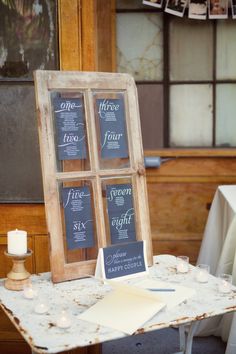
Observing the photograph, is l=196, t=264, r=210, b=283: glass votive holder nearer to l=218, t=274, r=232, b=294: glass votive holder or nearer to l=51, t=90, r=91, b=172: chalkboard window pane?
l=218, t=274, r=232, b=294: glass votive holder

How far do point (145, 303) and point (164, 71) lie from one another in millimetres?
2693

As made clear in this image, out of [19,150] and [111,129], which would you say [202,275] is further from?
[19,150]

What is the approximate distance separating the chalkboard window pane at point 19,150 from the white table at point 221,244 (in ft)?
3.28

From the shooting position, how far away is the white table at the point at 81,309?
4.62 ft

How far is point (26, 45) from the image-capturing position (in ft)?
7.82

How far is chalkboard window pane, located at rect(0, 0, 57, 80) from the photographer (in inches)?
92.5

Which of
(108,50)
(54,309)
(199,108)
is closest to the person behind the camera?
(54,309)

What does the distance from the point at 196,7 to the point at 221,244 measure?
1.76m

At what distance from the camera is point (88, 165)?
196cm

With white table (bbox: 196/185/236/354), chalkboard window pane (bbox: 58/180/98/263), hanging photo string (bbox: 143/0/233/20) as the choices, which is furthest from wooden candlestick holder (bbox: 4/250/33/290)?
hanging photo string (bbox: 143/0/233/20)

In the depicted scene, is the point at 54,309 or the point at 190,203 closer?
the point at 54,309

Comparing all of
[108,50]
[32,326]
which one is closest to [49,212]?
[32,326]

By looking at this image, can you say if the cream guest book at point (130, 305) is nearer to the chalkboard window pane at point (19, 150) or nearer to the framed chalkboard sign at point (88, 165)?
the framed chalkboard sign at point (88, 165)

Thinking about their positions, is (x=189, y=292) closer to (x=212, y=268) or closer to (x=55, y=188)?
(x=55, y=188)
